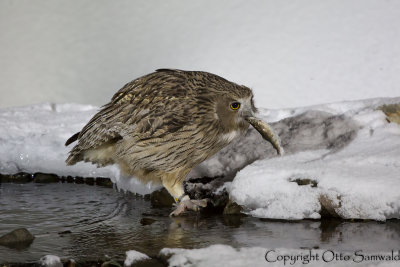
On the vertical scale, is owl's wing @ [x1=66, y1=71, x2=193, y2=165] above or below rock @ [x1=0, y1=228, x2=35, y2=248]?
above

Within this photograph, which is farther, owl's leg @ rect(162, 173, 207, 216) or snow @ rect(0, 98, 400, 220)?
owl's leg @ rect(162, 173, 207, 216)

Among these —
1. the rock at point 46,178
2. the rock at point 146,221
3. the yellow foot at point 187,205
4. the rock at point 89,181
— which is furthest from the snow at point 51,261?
the rock at point 46,178

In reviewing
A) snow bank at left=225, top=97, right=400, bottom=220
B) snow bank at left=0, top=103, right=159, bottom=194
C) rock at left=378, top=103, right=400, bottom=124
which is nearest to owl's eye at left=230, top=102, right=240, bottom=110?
snow bank at left=225, top=97, right=400, bottom=220

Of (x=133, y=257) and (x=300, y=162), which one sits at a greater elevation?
(x=300, y=162)

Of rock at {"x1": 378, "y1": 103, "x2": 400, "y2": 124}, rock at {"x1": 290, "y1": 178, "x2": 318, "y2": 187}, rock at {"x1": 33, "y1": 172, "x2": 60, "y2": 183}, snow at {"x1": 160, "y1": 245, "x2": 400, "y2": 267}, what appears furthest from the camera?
rock at {"x1": 33, "y1": 172, "x2": 60, "y2": 183}

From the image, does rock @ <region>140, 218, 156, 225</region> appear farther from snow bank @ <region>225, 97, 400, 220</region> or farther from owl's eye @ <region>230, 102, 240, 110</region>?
owl's eye @ <region>230, 102, 240, 110</region>

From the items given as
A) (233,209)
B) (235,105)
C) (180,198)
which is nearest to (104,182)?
(180,198)

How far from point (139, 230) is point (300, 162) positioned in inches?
44.6

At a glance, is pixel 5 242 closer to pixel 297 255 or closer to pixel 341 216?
pixel 297 255

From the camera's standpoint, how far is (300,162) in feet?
10.8

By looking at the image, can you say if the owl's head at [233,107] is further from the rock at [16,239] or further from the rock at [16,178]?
the rock at [16,178]

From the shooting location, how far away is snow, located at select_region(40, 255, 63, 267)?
2.12m

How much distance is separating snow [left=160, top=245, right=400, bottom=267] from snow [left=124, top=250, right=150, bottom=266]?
0.30 ft

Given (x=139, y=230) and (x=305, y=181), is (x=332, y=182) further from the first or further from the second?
(x=139, y=230)
